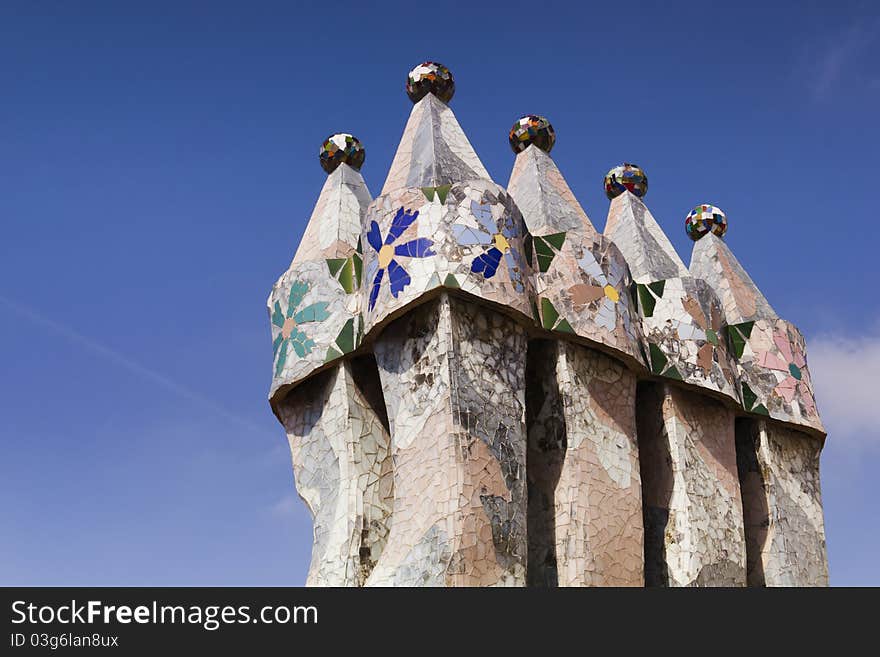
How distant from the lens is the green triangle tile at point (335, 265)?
11672 millimetres

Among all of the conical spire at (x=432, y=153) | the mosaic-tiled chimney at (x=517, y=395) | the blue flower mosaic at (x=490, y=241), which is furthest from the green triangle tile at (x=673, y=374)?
the conical spire at (x=432, y=153)

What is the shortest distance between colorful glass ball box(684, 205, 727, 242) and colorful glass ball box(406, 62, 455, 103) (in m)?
4.30

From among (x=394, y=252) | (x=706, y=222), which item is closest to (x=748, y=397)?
(x=706, y=222)

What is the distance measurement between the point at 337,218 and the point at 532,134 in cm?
248

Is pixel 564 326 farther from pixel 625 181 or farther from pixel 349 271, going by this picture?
pixel 625 181

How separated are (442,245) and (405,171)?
1700mm

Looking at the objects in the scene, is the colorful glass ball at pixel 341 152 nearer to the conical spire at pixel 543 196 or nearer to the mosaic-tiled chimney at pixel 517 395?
the mosaic-tiled chimney at pixel 517 395

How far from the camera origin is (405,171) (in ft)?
38.3

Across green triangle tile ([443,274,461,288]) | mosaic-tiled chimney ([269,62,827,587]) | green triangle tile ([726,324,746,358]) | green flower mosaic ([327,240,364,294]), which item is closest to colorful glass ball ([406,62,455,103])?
mosaic-tiled chimney ([269,62,827,587])

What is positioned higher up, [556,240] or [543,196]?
[543,196]

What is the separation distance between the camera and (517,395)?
10328mm

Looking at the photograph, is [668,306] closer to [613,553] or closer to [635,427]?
[635,427]

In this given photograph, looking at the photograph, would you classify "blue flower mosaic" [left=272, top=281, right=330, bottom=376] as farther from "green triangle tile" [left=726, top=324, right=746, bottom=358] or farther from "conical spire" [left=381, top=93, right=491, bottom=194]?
"green triangle tile" [left=726, top=324, right=746, bottom=358]

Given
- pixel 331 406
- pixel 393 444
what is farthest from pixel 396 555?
pixel 331 406
